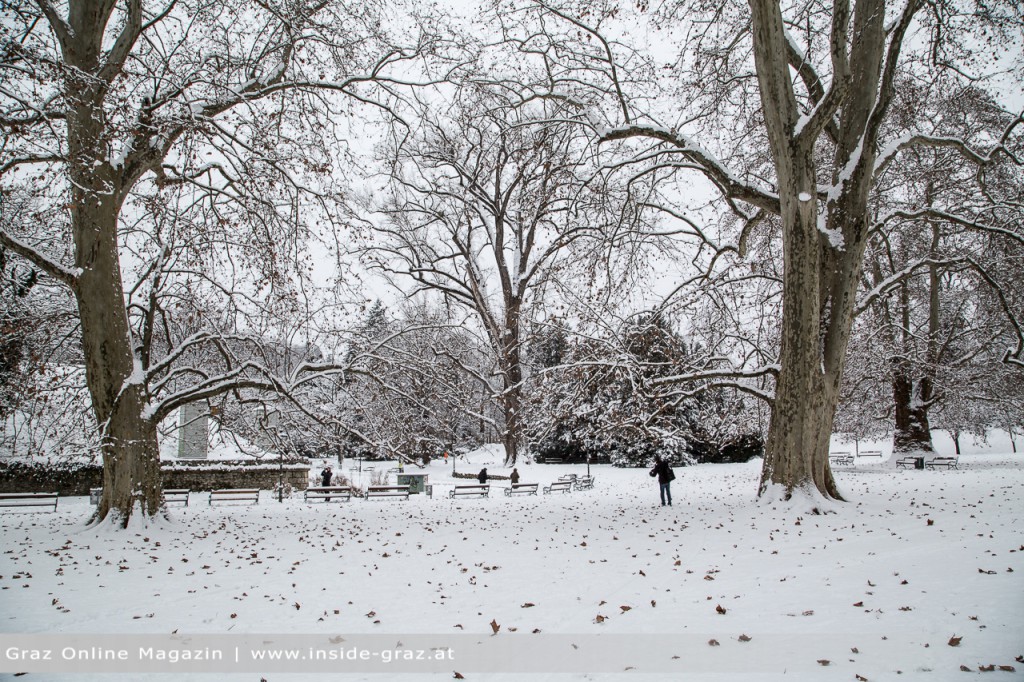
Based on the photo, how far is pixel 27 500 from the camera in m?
15.4

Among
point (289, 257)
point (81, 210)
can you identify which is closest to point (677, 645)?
point (289, 257)

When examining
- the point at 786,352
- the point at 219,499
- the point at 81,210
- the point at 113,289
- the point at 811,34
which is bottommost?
the point at 219,499

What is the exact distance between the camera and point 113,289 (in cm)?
1073

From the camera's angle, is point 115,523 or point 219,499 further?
point 219,499

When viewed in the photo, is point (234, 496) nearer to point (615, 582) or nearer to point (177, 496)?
point (177, 496)

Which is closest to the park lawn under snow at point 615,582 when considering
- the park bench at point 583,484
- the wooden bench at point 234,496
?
the wooden bench at point 234,496

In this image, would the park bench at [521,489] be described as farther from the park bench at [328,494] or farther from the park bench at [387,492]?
the park bench at [328,494]

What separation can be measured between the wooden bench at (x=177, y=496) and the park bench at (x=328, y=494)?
128 inches

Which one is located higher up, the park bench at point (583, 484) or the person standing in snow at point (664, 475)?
the person standing in snow at point (664, 475)

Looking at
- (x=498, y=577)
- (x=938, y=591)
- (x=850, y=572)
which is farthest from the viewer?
(x=498, y=577)

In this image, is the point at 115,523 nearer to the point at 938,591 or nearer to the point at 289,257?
the point at 289,257

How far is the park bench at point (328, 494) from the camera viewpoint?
1731cm

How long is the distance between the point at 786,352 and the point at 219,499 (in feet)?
50.1

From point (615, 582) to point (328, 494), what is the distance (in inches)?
506
